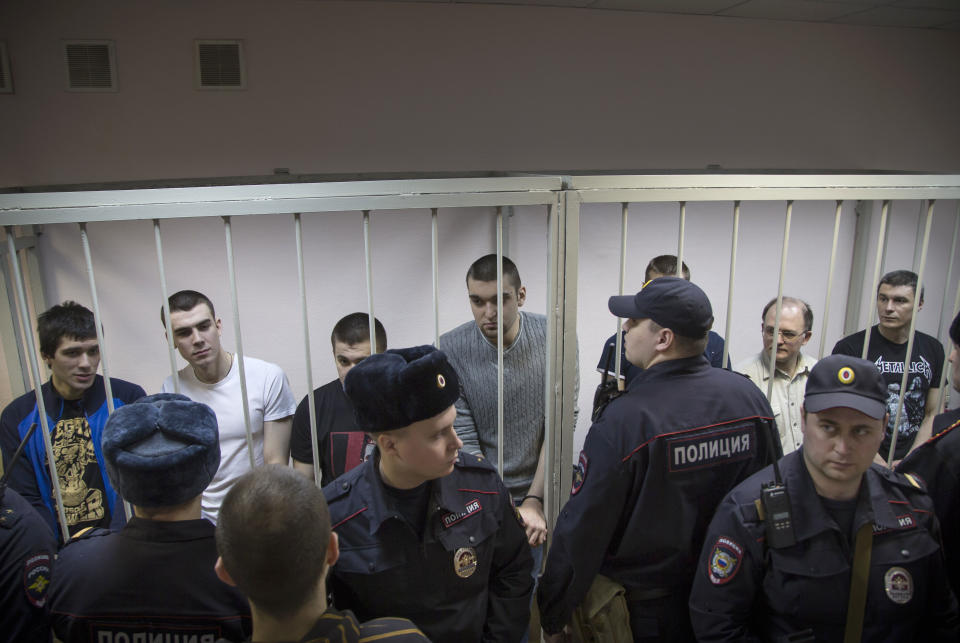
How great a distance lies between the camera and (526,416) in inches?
75.0

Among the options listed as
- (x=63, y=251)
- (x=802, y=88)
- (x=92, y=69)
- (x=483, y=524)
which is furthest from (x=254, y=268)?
(x=802, y=88)

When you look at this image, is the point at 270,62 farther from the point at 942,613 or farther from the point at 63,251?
the point at 942,613

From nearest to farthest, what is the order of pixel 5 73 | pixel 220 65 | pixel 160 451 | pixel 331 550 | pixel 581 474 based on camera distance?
pixel 331 550, pixel 160 451, pixel 581 474, pixel 5 73, pixel 220 65

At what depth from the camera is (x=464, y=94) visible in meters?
3.40

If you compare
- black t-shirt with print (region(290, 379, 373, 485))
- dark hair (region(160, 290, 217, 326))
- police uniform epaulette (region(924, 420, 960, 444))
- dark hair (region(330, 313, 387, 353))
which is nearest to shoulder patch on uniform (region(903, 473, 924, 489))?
police uniform epaulette (region(924, 420, 960, 444))

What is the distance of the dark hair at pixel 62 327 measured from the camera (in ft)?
6.48

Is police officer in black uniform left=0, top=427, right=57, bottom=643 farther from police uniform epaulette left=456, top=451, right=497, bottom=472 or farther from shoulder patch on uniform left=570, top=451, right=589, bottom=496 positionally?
shoulder patch on uniform left=570, top=451, right=589, bottom=496

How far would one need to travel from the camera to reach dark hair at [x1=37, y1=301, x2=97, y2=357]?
198cm

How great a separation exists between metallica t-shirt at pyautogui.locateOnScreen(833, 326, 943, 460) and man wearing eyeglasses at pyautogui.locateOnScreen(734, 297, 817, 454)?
20 centimetres

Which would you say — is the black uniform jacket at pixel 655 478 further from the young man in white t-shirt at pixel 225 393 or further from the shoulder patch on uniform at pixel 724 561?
the young man in white t-shirt at pixel 225 393

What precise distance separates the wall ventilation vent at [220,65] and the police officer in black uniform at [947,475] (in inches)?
130

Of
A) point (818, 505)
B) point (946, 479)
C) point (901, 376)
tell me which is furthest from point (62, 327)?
point (901, 376)

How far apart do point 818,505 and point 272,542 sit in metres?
1.16

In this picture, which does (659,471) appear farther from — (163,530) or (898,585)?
(163,530)
